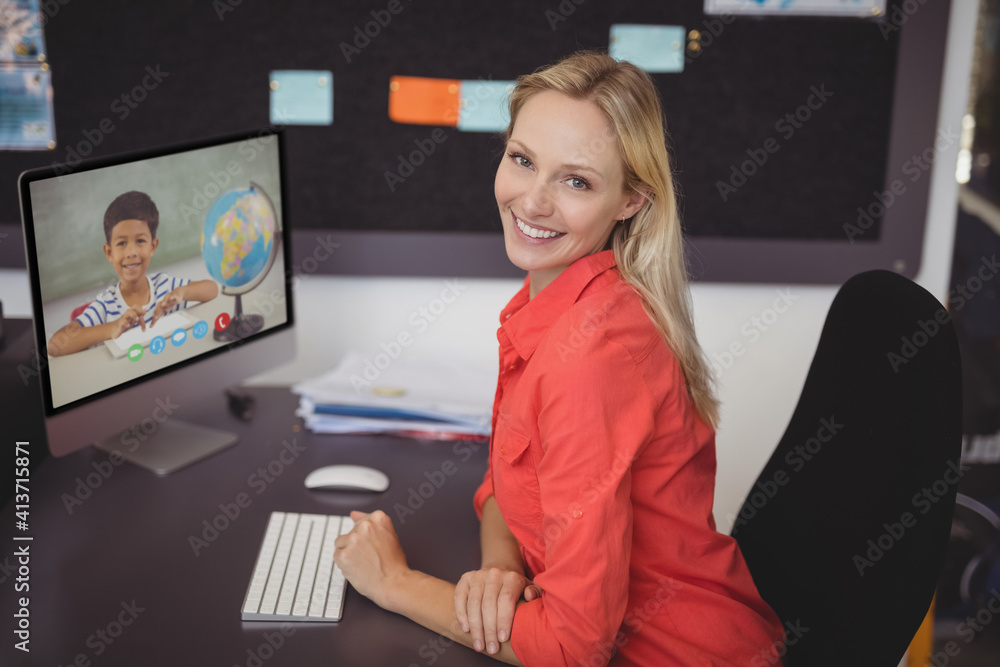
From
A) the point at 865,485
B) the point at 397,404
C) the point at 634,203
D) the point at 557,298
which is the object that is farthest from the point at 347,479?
the point at 865,485

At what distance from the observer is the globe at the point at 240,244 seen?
4.15 feet

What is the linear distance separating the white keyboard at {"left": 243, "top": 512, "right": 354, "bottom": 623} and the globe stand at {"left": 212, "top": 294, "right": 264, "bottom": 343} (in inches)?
12.9

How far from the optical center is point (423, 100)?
1.55m

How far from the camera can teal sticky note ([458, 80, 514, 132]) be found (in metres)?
1.54

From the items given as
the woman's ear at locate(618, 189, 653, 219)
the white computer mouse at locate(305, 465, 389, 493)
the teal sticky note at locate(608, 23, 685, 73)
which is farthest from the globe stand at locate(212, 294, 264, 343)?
the teal sticky note at locate(608, 23, 685, 73)

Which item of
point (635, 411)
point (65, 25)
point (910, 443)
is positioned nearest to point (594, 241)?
point (635, 411)

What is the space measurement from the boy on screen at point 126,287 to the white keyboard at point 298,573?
330mm

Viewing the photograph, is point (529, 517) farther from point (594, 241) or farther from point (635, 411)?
point (594, 241)

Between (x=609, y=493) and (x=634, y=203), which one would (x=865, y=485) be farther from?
(x=634, y=203)

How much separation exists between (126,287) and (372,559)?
1.64 ft

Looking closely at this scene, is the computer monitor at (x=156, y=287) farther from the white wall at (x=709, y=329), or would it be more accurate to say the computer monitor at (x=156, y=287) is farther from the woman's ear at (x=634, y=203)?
the woman's ear at (x=634, y=203)

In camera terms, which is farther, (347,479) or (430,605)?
(347,479)

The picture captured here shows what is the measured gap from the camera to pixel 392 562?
100 cm

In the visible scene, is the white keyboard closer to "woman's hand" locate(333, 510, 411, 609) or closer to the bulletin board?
"woman's hand" locate(333, 510, 411, 609)
